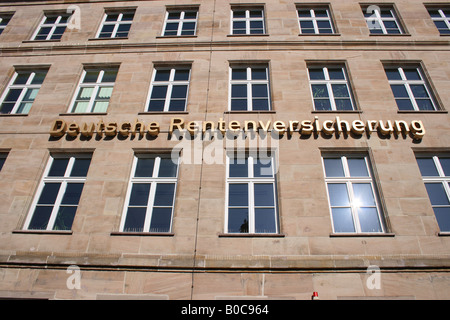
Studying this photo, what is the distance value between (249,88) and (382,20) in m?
7.75

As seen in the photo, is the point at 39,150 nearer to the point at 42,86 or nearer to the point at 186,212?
the point at 42,86

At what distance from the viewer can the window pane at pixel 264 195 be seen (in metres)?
9.45

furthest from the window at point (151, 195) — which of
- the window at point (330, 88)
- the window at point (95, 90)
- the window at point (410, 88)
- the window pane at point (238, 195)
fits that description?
the window at point (410, 88)

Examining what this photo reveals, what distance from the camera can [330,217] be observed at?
898 centimetres

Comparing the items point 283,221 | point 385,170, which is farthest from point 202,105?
point 385,170

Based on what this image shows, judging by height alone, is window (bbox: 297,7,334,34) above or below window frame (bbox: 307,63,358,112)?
above

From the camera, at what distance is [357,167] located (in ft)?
33.2

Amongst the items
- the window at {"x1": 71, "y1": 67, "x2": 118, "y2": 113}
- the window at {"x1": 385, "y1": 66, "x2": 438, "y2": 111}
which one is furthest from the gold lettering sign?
the window at {"x1": 385, "y1": 66, "x2": 438, "y2": 111}

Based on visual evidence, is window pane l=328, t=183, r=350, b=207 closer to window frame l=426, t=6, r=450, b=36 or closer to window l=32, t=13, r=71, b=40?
window frame l=426, t=6, r=450, b=36

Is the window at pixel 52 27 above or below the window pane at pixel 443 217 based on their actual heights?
above

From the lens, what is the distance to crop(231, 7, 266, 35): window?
14836 millimetres

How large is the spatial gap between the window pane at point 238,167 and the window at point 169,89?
10.0 ft

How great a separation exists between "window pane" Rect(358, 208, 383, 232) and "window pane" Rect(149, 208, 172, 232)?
212 inches

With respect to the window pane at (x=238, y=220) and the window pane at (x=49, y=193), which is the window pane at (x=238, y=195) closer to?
the window pane at (x=238, y=220)
